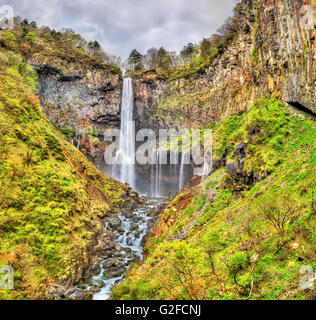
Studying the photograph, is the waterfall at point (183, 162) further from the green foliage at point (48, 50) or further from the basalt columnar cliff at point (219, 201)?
the green foliage at point (48, 50)

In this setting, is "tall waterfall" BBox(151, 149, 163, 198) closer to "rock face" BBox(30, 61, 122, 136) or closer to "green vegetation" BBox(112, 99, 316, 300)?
"rock face" BBox(30, 61, 122, 136)

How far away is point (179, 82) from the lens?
49.4 m

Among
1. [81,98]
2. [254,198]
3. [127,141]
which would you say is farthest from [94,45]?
[254,198]

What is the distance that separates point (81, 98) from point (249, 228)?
44291mm

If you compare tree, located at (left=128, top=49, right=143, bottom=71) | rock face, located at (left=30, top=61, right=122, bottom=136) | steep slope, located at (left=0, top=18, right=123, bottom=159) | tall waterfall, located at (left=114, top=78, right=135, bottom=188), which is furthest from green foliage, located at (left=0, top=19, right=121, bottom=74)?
tree, located at (left=128, top=49, right=143, bottom=71)

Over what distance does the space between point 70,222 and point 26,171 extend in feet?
17.0

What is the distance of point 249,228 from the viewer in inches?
377

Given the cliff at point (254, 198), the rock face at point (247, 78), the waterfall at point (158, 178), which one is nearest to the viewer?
the cliff at point (254, 198)

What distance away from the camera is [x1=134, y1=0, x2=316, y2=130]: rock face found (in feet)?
53.1

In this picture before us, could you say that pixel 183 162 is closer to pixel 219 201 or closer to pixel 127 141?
pixel 127 141

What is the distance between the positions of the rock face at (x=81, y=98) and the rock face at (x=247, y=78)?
573cm

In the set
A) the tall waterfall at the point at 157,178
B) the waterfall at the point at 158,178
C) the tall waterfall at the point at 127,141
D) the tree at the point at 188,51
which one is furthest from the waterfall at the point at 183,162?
the tree at the point at 188,51

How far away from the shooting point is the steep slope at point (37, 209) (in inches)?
528
